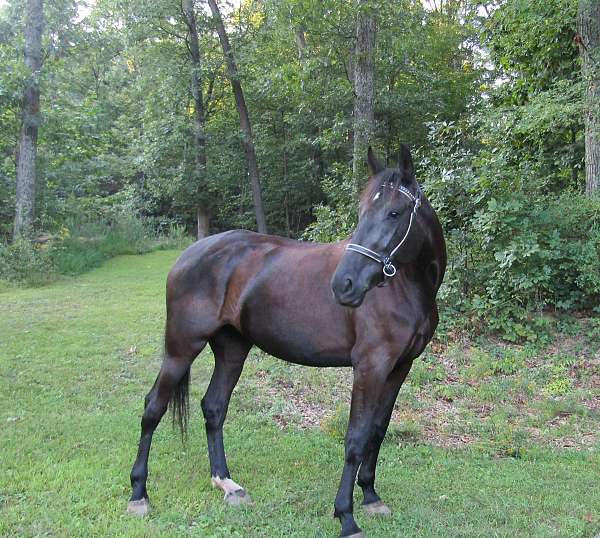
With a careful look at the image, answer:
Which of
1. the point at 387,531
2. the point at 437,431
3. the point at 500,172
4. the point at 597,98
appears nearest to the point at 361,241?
the point at 387,531

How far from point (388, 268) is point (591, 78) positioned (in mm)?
6273

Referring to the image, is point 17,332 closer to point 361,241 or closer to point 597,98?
point 361,241

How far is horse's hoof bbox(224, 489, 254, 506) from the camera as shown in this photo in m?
3.30

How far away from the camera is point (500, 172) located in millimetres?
6977

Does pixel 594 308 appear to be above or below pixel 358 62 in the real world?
below

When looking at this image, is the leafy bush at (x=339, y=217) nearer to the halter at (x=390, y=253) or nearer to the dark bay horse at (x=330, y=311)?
the dark bay horse at (x=330, y=311)

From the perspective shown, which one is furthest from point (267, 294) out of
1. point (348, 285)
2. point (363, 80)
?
point (363, 80)

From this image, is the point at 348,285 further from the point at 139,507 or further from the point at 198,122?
A: the point at 198,122

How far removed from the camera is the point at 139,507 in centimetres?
318

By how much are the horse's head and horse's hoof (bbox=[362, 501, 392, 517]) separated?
4.54ft

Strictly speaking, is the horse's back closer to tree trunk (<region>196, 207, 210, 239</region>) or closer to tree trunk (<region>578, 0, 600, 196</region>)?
tree trunk (<region>578, 0, 600, 196</region>)

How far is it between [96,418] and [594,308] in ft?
19.2

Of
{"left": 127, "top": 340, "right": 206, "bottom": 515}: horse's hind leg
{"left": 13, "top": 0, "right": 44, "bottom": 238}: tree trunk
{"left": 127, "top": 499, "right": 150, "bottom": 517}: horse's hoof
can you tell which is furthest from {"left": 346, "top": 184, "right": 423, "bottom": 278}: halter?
{"left": 13, "top": 0, "right": 44, "bottom": 238}: tree trunk

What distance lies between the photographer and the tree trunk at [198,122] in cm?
1828
